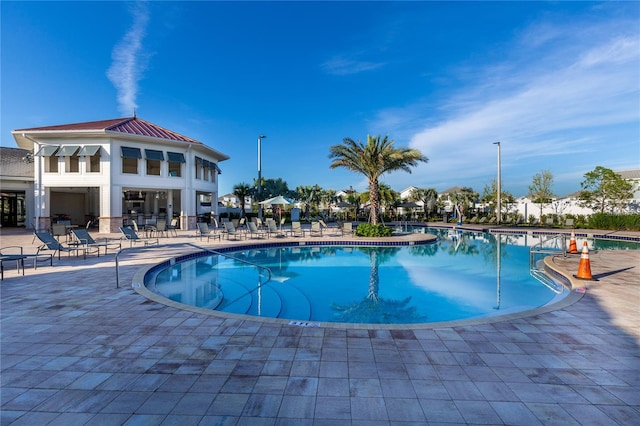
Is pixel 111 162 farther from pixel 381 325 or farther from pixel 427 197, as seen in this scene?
pixel 427 197

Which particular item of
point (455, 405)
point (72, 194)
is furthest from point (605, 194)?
point (72, 194)

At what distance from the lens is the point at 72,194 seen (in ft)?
78.5

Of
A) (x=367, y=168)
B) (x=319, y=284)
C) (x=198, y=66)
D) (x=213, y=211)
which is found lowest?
(x=319, y=284)

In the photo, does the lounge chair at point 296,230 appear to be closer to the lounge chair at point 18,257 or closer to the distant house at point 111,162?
the distant house at point 111,162

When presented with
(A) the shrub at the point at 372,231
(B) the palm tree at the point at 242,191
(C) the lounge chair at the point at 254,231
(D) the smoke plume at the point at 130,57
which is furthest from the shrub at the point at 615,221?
(D) the smoke plume at the point at 130,57

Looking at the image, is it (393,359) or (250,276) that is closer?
(393,359)

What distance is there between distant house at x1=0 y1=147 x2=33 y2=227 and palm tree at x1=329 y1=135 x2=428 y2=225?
21.0 m

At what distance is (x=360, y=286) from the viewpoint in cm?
834

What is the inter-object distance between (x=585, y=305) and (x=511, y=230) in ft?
59.0

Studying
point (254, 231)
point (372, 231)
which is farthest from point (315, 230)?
point (254, 231)

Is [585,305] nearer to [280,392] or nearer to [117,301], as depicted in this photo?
[280,392]

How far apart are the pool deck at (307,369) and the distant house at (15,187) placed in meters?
22.2

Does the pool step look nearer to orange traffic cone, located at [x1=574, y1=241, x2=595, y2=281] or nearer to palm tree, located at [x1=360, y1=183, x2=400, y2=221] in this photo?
orange traffic cone, located at [x1=574, y1=241, x2=595, y2=281]

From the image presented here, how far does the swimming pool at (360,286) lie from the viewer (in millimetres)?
6441
